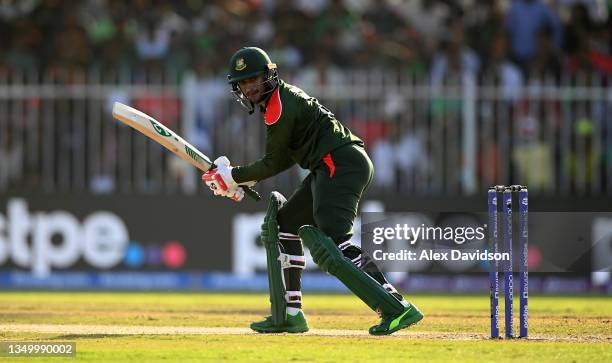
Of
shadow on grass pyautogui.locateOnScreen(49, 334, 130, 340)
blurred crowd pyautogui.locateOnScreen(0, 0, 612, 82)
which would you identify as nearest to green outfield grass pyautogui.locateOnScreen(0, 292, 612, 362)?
shadow on grass pyautogui.locateOnScreen(49, 334, 130, 340)

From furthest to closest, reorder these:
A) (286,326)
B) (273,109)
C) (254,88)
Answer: (286,326), (254,88), (273,109)

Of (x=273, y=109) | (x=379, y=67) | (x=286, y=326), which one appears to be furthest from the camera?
(x=379, y=67)

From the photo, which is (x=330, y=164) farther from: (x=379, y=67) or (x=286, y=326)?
(x=379, y=67)

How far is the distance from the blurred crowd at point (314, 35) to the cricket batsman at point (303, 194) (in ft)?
21.5

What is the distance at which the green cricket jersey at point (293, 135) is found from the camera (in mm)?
9312

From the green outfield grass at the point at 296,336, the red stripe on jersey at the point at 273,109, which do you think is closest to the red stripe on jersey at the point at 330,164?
the red stripe on jersey at the point at 273,109

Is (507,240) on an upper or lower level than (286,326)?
upper

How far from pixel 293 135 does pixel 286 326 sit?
140cm

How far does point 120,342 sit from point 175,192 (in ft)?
22.0

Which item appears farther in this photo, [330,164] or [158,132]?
[158,132]

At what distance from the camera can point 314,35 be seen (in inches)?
669

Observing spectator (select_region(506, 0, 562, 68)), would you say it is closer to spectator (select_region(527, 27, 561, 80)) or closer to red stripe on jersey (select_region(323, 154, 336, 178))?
spectator (select_region(527, 27, 561, 80))

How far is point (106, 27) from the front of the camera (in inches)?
682

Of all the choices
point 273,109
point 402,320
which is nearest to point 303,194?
point 273,109
